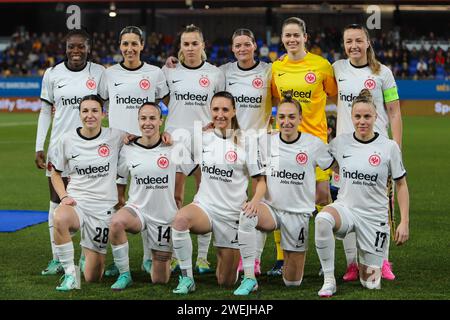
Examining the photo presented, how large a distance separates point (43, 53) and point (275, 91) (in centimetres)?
2926

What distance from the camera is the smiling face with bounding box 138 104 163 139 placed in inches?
245

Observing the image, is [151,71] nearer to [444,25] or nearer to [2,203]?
[2,203]

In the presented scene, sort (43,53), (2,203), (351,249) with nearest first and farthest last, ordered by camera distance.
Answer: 1. (351,249)
2. (2,203)
3. (43,53)

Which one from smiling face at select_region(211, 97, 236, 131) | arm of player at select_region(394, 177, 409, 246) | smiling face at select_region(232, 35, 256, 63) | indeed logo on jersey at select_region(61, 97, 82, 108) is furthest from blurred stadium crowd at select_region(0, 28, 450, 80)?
arm of player at select_region(394, 177, 409, 246)

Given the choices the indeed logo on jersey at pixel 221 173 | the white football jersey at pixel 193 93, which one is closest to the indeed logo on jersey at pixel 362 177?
the indeed logo on jersey at pixel 221 173

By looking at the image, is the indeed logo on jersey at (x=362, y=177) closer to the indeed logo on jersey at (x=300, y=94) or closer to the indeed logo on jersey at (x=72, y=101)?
the indeed logo on jersey at (x=300, y=94)

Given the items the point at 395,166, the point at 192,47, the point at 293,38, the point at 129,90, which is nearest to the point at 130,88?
the point at 129,90

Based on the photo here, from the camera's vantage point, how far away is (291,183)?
631cm

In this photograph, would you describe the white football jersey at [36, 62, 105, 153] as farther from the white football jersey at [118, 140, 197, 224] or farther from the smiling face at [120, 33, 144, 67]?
the white football jersey at [118, 140, 197, 224]

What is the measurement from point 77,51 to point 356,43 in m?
2.26

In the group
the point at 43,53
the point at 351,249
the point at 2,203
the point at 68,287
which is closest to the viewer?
the point at 68,287

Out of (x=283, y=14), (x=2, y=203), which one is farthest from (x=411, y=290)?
(x=283, y=14)

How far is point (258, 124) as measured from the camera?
6.97 m

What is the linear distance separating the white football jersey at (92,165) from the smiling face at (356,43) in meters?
1.95
